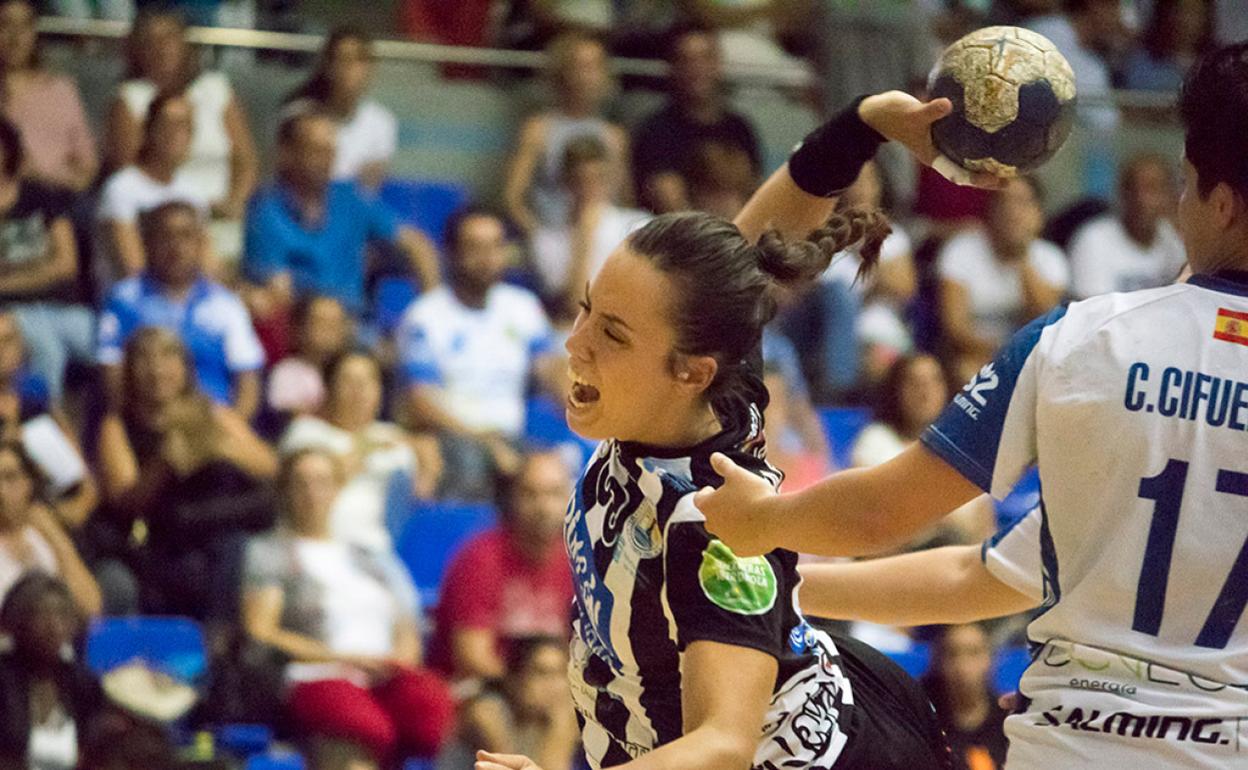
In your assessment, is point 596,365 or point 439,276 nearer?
point 596,365

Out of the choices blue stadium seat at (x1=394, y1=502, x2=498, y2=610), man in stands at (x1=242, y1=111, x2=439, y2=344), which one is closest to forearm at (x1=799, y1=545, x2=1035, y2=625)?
blue stadium seat at (x1=394, y1=502, x2=498, y2=610)

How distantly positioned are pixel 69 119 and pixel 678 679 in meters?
5.46

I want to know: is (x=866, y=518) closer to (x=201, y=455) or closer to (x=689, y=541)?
(x=689, y=541)

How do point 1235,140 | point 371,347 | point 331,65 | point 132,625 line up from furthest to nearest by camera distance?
point 331,65, point 371,347, point 132,625, point 1235,140

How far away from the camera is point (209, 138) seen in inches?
295

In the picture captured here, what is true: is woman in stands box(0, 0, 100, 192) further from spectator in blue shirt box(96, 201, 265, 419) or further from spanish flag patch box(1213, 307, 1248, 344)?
spanish flag patch box(1213, 307, 1248, 344)

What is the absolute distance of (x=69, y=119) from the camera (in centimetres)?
724

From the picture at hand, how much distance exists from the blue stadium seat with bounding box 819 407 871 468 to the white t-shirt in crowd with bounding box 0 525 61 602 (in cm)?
339

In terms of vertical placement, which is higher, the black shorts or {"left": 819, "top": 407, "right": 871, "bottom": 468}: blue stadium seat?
the black shorts

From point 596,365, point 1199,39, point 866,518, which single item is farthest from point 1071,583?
point 1199,39

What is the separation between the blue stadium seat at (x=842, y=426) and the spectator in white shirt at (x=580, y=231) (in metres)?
1.23

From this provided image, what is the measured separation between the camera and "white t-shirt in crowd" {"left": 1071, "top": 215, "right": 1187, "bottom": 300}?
8.59 meters

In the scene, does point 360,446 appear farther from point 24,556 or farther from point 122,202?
point 122,202

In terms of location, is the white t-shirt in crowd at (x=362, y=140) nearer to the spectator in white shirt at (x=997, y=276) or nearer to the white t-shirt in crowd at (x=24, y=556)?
the white t-shirt in crowd at (x=24, y=556)
